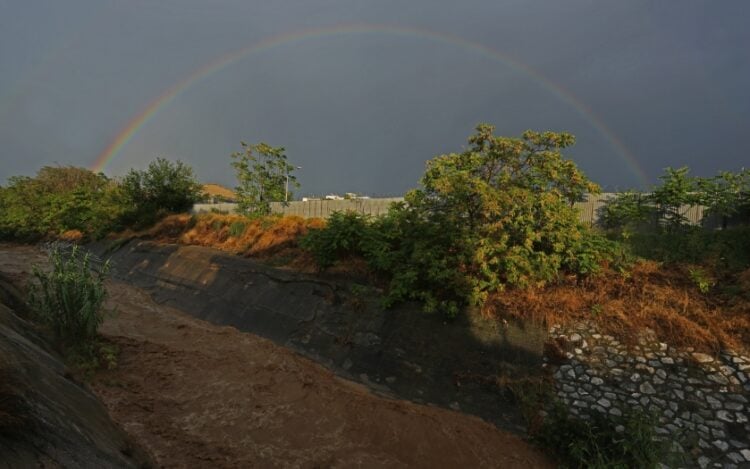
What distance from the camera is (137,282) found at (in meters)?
17.7

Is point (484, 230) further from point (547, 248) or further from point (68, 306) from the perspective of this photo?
point (68, 306)

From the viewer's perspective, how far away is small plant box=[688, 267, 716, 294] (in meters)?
7.23

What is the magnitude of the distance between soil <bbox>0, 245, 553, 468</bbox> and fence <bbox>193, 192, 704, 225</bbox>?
19.4 feet

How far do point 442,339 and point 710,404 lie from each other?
4201 mm

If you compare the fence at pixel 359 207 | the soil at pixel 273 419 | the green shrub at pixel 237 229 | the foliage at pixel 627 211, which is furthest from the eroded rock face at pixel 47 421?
the green shrub at pixel 237 229

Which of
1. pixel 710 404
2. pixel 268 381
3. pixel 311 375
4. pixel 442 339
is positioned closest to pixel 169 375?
pixel 268 381

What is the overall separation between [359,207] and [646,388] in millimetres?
15694

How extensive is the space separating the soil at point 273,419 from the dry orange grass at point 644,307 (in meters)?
2.73

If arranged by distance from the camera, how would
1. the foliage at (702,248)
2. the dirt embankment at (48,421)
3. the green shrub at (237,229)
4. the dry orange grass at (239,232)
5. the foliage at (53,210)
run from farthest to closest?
the foliage at (53,210) → the green shrub at (237,229) → the dry orange grass at (239,232) → the foliage at (702,248) → the dirt embankment at (48,421)

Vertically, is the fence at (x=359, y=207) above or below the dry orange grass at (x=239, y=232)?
above

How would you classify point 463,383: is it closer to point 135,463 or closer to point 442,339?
point 442,339

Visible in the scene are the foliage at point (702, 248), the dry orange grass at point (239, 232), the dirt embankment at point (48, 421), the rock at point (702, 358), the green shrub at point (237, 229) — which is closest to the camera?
A: the dirt embankment at point (48, 421)

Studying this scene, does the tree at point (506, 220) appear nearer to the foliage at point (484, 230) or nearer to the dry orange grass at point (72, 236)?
the foliage at point (484, 230)

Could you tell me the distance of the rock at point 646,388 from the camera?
5.96m
